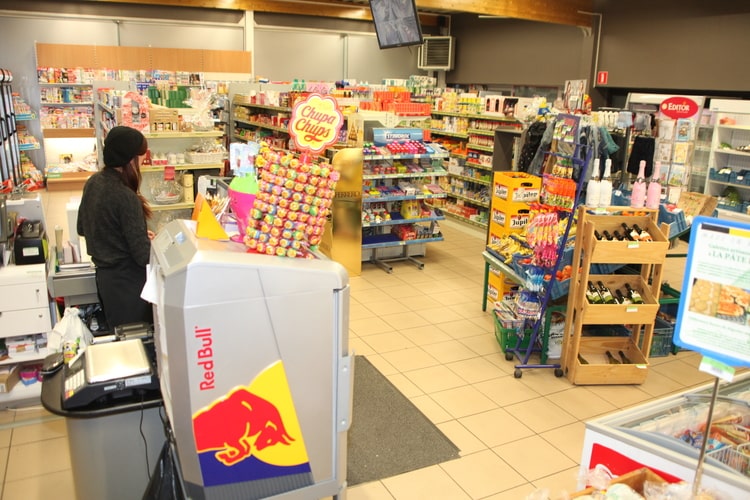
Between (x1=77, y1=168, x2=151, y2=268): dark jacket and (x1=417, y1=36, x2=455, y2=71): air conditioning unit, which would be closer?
(x1=77, y1=168, x2=151, y2=268): dark jacket

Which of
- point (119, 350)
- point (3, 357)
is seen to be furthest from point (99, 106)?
point (119, 350)

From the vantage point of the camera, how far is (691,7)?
9688 millimetres

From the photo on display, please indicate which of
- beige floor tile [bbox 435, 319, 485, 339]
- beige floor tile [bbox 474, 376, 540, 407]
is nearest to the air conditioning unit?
beige floor tile [bbox 435, 319, 485, 339]

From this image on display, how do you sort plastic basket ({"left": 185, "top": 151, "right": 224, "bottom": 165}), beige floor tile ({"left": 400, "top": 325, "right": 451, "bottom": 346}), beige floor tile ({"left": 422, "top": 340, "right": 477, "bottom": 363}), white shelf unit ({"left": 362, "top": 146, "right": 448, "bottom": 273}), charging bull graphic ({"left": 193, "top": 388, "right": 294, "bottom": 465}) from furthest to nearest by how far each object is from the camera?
white shelf unit ({"left": 362, "top": 146, "right": 448, "bottom": 273}), plastic basket ({"left": 185, "top": 151, "right": 224, "bottom": 165}), beige floor tile ({"left": 400, "top": 325, "right": 451, "bottom": 346}), beige floor tile ({"left": 422, "top": 340, "right": 477, "bottom": 363}), charging bull graphic ({"left": 193, "top": 388, "right": 294, "bottom": 465})

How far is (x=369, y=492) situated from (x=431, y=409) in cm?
106

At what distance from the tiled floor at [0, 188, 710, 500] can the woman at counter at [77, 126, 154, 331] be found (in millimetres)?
1065

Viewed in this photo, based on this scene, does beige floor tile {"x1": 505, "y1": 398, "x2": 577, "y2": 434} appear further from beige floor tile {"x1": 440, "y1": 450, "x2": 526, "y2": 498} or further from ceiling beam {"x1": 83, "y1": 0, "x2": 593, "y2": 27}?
ceiling beam {"x1": 83, "y1": 0, "x2": 593, "y2": 27}

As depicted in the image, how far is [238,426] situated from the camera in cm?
195

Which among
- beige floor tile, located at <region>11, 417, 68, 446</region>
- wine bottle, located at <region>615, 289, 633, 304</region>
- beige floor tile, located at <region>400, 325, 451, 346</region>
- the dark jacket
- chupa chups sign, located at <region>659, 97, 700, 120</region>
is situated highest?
chupa chups sign, located at <region>659, 97, 700, 120</region>

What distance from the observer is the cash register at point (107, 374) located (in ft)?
7.25

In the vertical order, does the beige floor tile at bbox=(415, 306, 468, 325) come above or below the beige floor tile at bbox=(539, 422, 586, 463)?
above

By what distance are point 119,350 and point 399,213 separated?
5.56 meters

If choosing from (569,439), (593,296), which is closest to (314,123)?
(569,439)

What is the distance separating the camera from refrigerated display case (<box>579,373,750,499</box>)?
1.80 metres
